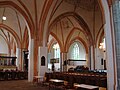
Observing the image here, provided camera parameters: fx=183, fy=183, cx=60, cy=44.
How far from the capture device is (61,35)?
912 inches

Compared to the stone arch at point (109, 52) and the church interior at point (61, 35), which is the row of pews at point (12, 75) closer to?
the church interior at point (61, 35)

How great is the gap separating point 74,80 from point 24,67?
11.2m

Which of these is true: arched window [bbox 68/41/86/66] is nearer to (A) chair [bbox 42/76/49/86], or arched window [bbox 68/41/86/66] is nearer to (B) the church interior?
(B) the church interior

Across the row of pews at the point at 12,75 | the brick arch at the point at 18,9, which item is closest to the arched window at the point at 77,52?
the row of pews at the point at 12,75

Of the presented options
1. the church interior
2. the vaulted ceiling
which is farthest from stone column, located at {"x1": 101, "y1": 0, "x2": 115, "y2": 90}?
the vaulted ceiling

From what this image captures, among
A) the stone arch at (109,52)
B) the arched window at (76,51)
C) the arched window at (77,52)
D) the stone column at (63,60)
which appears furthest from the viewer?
the arched window at (76,51)

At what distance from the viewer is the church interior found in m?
8.27

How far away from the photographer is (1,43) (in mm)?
27766

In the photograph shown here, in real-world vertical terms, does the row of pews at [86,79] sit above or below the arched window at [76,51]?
below

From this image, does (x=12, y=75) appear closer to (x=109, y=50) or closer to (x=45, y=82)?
(x=45, y=82)

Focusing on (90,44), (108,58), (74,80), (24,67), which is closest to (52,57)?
(24,67)

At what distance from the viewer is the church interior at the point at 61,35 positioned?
8273 mm

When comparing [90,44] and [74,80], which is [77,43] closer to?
[90,44]

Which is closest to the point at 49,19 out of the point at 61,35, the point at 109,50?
the point at 109,50
